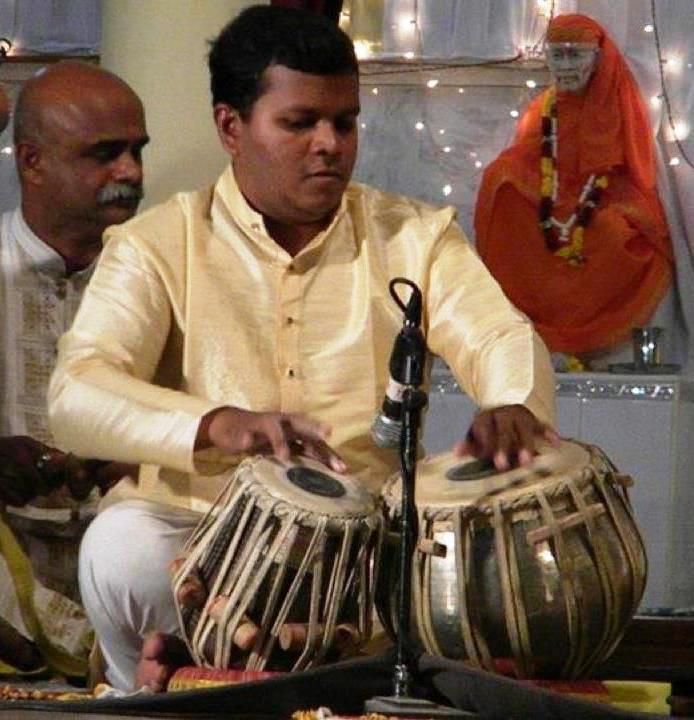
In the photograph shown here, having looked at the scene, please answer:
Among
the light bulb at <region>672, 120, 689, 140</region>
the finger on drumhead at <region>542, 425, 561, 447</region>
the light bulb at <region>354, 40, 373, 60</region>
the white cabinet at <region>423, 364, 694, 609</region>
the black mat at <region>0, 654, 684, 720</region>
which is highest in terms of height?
the light bulb at <region>354, 40, 373, 60</region>

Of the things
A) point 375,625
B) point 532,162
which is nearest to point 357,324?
point 375,625

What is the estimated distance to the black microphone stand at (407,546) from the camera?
353 centimetres

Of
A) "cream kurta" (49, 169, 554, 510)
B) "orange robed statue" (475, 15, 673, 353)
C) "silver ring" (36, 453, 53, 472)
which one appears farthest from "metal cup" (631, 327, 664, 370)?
"cream kurta" (49, 169, 554, 510)

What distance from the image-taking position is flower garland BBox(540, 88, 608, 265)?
349 inches

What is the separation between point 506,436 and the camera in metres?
3.72

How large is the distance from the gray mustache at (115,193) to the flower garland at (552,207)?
3.83 m

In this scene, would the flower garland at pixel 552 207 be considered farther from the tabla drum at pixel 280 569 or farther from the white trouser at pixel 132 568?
the tabla drum at pixel 280 569

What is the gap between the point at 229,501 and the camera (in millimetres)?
3852

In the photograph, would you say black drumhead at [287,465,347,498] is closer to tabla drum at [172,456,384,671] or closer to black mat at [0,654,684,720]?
tabla drum at [172,456,384,671]

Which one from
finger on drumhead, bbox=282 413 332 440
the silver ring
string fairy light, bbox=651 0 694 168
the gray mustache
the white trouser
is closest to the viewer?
finger on drumhead, bbox=282 413 332 440

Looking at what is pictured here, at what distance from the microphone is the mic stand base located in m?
0.45

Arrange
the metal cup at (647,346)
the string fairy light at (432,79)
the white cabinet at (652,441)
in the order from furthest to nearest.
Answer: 1. the string fairy light at (432,79)
2. the metal cup at (647,346)
3. the white cabinet at (652,441)

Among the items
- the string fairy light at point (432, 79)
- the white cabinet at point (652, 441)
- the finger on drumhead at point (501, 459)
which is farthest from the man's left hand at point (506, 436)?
the string fairy light at point (432, 79)

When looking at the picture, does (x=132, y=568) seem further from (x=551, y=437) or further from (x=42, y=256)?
(x=42, y=256)
